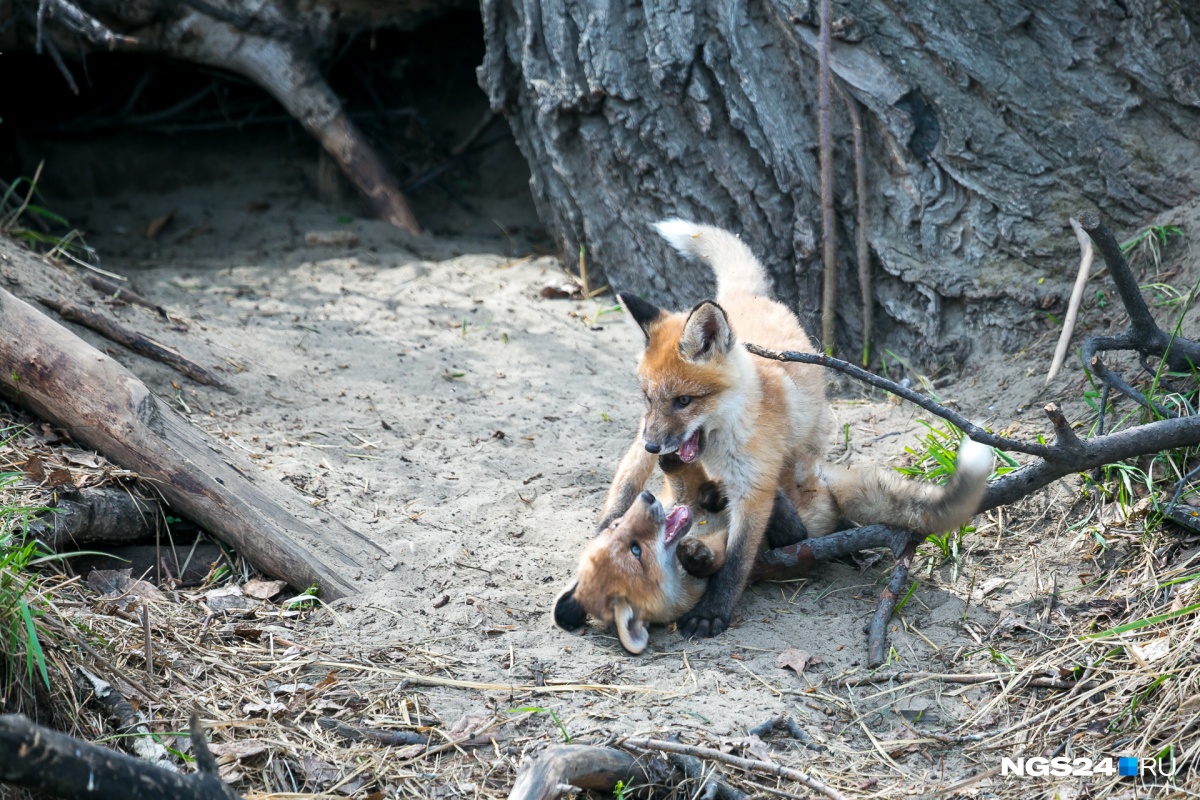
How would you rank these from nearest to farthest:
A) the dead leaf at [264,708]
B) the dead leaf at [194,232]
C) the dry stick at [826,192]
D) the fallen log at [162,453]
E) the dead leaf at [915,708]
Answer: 1. the dead leaf at [264,708]
2. the dead leaf at [915,708]
3. the fallen log at [162,453]
4. the dry stick at [826,192]
5. the dead leaf at [194,232]

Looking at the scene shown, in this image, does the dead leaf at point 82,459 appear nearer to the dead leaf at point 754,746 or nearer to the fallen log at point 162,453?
the fallen log at point 162,453

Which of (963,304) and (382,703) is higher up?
(963,304)

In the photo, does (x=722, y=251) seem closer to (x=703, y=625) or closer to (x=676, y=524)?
(x=676, y=524)

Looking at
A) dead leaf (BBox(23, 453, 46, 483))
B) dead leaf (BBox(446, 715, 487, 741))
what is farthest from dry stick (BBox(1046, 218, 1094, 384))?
dead leaf (BBox(23, 453, 46, 483))

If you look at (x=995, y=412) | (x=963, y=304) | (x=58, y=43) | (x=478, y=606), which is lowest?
(x=478, y=606)

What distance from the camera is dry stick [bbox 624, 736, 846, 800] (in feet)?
9.97

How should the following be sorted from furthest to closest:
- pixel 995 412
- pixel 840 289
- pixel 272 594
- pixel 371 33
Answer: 1. pixel 371 33
2. pixel 840 289
3. pixel 995 412
4. pixel 272 594

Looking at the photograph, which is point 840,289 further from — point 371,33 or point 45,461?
point 371,33

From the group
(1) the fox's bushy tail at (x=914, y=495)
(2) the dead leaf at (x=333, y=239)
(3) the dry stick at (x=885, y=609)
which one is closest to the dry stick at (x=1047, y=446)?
(1) the fox's bushy tail at (x=914, y=495)

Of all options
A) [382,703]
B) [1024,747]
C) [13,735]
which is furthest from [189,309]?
[1024,747]

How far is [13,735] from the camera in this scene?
2.19 metres

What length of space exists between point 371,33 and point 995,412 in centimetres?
665

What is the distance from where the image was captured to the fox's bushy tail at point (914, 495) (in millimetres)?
3746

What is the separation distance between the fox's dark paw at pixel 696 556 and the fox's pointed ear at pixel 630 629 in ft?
1.23
